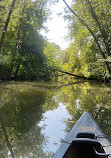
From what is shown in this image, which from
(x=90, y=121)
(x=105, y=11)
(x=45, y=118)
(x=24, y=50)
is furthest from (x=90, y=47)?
(x=90, y=121)

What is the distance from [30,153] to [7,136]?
0.77 metres

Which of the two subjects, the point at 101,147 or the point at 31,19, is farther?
the point at 31,19

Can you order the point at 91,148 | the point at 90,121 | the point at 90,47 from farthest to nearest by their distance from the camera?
the point at 90,47, the point at 90,121, the point at 91,148

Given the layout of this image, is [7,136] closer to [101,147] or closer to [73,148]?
[73,148]

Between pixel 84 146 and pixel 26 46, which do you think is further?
pixel 26 46

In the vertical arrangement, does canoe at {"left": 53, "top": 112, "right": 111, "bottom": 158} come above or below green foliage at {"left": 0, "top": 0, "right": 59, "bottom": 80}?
below

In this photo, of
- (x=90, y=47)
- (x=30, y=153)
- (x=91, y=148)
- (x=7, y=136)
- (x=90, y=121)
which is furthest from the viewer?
(x=90, y=47)

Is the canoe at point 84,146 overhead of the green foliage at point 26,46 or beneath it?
beneath

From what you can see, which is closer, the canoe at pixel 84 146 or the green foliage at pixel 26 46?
the canoe at pixel 84 146

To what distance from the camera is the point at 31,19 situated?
54.4 feet

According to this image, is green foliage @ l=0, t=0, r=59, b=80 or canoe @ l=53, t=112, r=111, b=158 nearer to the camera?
canoe @ l=53, t=112, r=111, b=158

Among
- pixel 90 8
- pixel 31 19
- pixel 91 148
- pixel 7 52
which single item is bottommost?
pixel 91 148

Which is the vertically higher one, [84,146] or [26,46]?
[26,46]

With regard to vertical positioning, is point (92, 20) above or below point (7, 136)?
above
